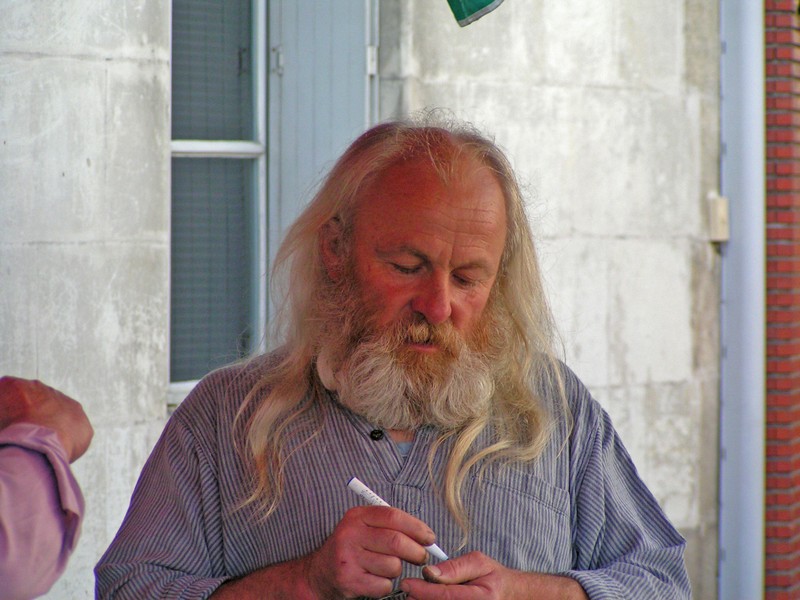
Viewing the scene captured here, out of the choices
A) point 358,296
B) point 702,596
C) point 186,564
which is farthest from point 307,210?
point 702,596

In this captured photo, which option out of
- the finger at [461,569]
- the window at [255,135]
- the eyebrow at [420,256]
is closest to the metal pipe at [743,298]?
the window at [255,135]

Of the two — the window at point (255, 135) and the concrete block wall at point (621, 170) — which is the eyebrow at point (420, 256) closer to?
the window at point (255, 135)

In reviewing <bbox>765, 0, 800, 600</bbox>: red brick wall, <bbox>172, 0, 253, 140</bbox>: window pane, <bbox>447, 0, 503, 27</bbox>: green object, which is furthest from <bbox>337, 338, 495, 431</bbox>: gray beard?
<bbox>765, 0, 800, 600</bbox>: red brick wall

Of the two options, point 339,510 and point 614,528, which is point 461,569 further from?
point 614,528

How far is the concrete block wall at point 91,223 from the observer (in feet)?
12.5

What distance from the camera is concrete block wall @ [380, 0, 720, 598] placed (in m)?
4.88

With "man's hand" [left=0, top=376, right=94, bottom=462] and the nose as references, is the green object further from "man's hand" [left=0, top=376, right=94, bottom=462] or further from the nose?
"man's hand" [left=0, top=376, right=94, bottom=462]

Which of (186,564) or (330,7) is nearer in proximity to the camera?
(186,564)

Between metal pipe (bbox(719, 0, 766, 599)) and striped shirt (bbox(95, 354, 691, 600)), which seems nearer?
striped shirt (bbox(95, 354, 691, 600))

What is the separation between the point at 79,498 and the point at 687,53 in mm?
4737

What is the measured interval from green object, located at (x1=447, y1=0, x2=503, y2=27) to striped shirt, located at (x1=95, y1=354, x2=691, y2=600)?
1196mm

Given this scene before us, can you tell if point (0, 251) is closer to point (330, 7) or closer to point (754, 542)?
point (330, 7)

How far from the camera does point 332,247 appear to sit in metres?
2.74

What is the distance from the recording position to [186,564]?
2.36 meters
